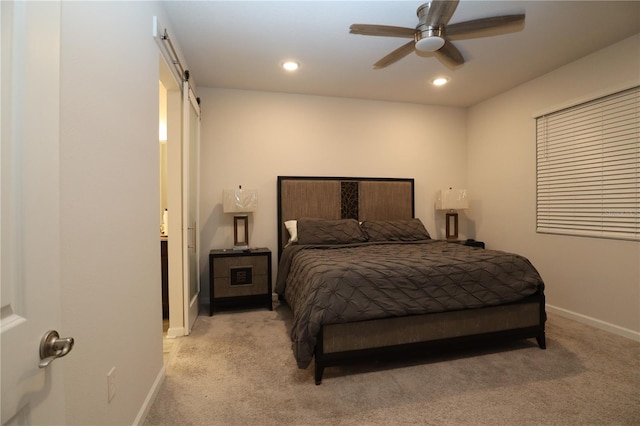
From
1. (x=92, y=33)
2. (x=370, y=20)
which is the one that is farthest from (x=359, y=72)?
(x=92, y=33)

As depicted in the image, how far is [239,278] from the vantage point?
130 inches

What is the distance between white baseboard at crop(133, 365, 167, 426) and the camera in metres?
1.56

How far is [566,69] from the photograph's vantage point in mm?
3162

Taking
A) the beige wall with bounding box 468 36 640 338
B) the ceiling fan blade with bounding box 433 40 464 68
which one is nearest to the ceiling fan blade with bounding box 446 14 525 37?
the ceiling fan blade with bounding box 433 40 464 68

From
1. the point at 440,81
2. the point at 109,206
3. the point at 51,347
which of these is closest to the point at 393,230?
the point at 440,81

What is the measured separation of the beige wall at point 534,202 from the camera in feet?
8.88

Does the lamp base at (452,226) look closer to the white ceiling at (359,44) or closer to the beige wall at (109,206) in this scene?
the white ceiling at (359,44)

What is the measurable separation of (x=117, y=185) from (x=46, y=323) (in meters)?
0.87

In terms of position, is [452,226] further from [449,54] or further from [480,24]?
[480,24]

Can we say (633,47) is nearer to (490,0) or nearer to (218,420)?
(490,0)

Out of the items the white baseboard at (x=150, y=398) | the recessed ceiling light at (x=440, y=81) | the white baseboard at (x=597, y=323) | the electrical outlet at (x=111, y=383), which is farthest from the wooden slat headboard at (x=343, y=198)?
the electrical outlet at (x=111, y=383)

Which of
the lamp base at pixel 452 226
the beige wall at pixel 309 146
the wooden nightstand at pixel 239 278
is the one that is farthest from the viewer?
the lamp base at pixel 452 226

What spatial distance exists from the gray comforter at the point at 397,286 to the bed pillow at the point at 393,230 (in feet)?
3.24

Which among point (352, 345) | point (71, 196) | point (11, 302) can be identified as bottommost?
point (352, 345)
